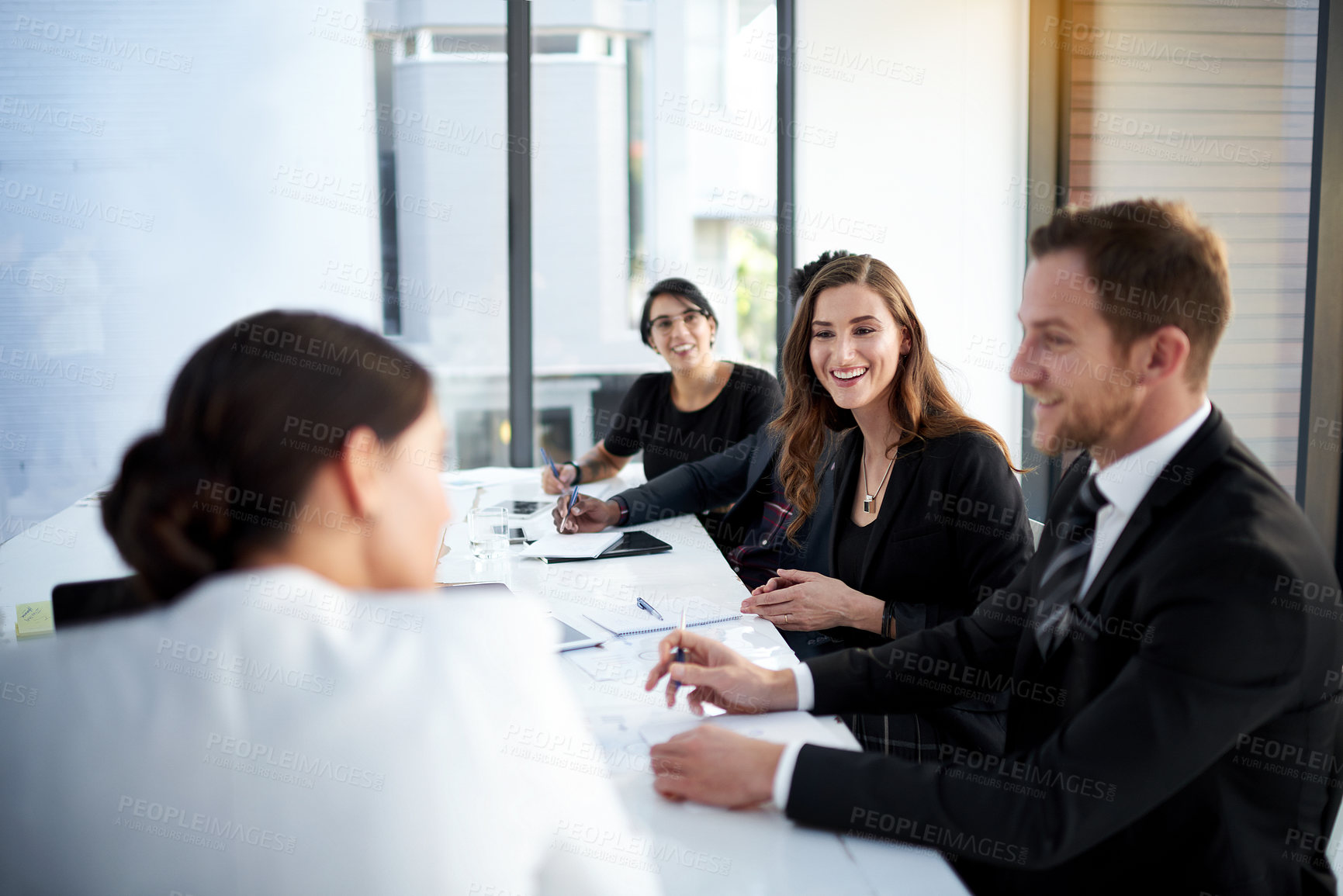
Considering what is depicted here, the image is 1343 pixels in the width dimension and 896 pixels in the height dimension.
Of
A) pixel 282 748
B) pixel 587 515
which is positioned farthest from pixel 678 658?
pixel 587 515

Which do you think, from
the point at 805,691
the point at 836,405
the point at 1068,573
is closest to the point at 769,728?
the point at 805,691

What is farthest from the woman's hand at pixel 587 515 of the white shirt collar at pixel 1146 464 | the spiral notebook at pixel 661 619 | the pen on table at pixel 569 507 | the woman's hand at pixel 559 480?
the white shirt collar at pixel 1146 464

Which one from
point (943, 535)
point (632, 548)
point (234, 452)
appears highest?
point (234, 452)

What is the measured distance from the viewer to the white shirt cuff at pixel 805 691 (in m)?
1.35

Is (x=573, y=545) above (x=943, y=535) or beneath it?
beneath

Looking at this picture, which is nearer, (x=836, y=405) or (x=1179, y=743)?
(x=1179, y=743)

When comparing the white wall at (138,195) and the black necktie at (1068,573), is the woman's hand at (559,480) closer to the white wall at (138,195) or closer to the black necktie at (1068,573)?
the white wall at (138,195)

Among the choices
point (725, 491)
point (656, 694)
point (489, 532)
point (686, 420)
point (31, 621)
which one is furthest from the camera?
point (686, 420)

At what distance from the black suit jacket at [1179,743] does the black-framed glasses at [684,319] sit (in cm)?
237

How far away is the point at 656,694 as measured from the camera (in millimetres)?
1449

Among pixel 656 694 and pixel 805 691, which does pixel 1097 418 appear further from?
pixel 656 694

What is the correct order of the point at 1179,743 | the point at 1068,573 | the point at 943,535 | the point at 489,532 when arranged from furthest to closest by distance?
the point at 489,532 → the point at 943,535 → the point at 1068,573 → the point at 1179,743

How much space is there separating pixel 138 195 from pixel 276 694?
394cm

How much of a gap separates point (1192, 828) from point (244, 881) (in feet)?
3.32
